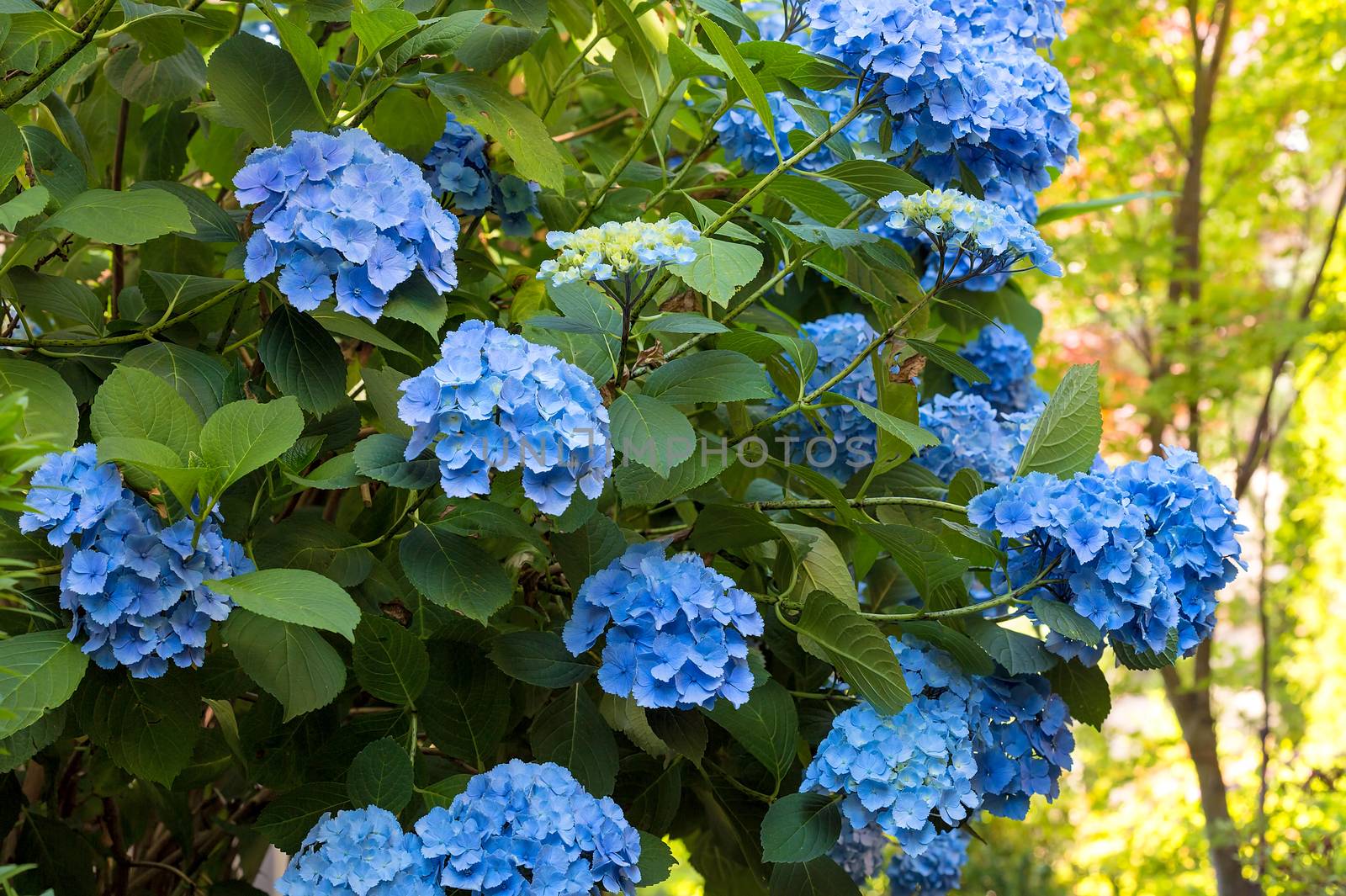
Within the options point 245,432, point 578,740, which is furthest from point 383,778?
point 245,432

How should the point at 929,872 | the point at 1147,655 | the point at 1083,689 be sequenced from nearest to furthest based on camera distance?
the point at 1147,655 → the point at 1083,689 → the point at 929,872

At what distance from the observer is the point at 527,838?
89 centimetres

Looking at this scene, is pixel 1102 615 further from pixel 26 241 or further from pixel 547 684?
pixel 26 241

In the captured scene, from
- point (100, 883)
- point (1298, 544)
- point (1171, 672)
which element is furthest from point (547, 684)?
point (1298, 544)

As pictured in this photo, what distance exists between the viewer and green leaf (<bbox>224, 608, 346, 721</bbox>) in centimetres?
88

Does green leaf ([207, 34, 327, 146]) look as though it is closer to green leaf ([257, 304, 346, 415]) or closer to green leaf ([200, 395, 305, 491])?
green leaf ([257, 304, 346, 415])

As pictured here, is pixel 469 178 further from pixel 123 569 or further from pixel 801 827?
pixel 801 827

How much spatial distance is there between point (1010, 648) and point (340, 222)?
737mm

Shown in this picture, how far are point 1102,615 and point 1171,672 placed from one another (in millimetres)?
2202

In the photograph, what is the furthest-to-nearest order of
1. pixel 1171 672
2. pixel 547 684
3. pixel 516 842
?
pixel 1171 672, pixel 547 684, pixel 516 842

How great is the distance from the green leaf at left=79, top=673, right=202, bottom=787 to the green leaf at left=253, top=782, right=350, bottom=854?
11 cm

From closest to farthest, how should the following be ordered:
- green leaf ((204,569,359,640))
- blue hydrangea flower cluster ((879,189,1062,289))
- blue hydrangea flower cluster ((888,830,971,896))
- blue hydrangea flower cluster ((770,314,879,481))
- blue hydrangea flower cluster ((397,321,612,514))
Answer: green leaf ((204,569,359,640))
blue hydrangea flower cluster ((397,321,612,514))
blue hydrangea flower cluster ((879,189,1062,289))
blue hydrangea flower cluster ((770,314,879,481))
blue hydrangea flower cluster ((888,830,971,896))

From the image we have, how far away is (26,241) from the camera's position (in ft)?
3.17

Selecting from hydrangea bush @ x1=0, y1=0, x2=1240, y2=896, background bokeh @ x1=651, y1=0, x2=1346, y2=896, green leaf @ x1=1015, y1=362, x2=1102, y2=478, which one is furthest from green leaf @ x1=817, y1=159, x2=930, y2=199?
background bokeh @ x1=651, y1=0, x2=1346, y2=896
